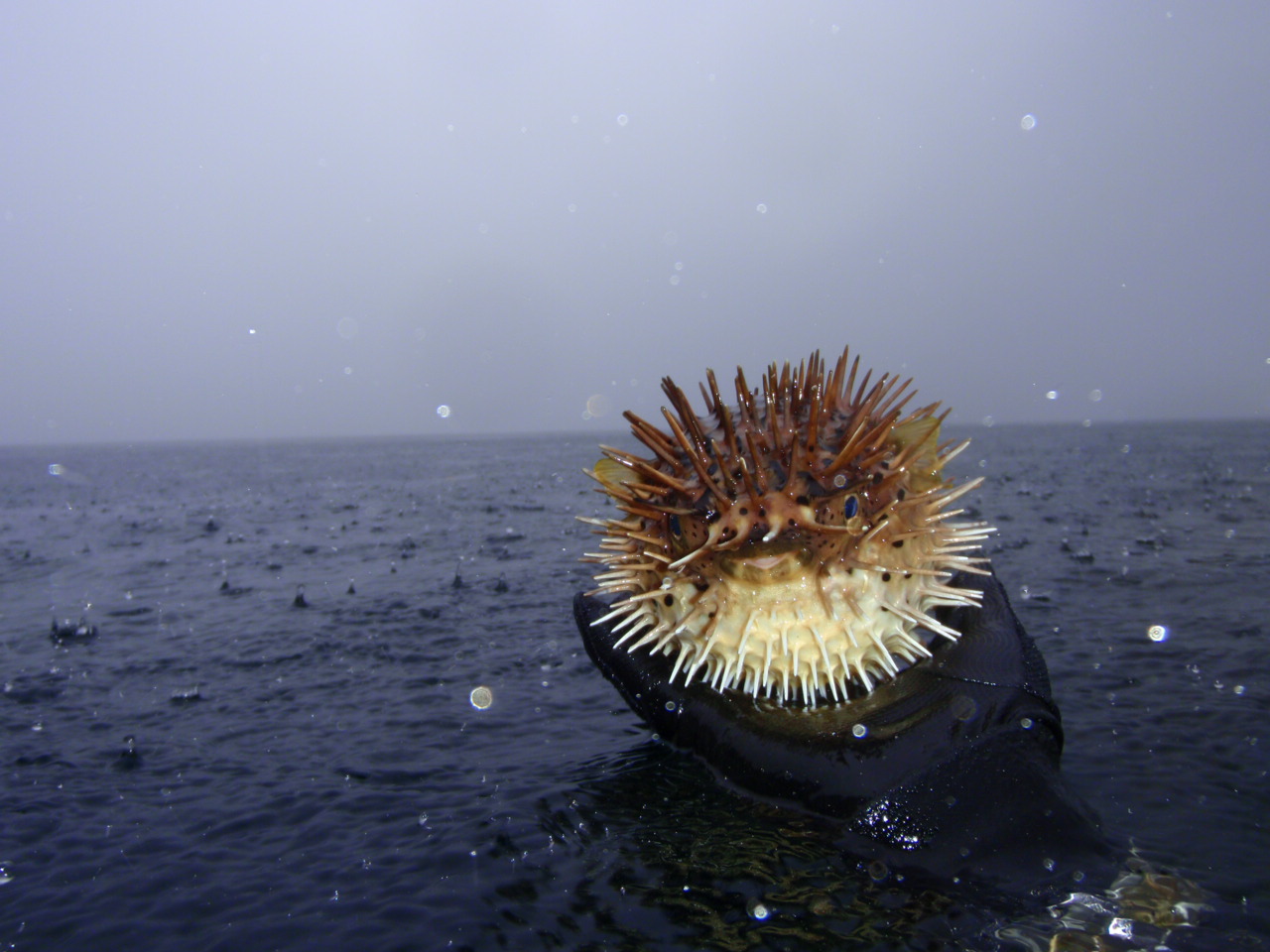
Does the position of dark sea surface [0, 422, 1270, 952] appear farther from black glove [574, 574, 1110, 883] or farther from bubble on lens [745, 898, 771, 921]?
black glove [574, 574, 1110, 883]

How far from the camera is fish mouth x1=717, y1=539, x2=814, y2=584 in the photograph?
9.77 ft

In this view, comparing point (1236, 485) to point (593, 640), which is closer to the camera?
point (593, 640)

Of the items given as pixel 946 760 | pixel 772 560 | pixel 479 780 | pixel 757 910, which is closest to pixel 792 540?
pixel 772 560

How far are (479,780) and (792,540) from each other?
305 cm

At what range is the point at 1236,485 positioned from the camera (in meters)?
21.8

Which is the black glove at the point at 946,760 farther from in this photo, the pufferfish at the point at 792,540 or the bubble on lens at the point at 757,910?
the bubble on lens at the point at 757,910

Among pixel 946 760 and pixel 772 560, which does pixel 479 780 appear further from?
pixel 946 760

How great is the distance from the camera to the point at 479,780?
474 centimetres

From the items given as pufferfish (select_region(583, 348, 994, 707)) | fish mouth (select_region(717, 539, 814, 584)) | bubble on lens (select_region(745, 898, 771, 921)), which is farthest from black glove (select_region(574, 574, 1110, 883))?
fish mouth (select_region(717, 539, 814, 584))

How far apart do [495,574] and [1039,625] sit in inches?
334

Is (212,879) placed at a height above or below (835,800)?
below

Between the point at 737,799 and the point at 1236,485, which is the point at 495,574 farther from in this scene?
the point at 1236,485

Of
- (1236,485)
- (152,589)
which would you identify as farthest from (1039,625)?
(1236,485)

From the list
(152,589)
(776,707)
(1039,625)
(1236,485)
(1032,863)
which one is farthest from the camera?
(1236,485)
